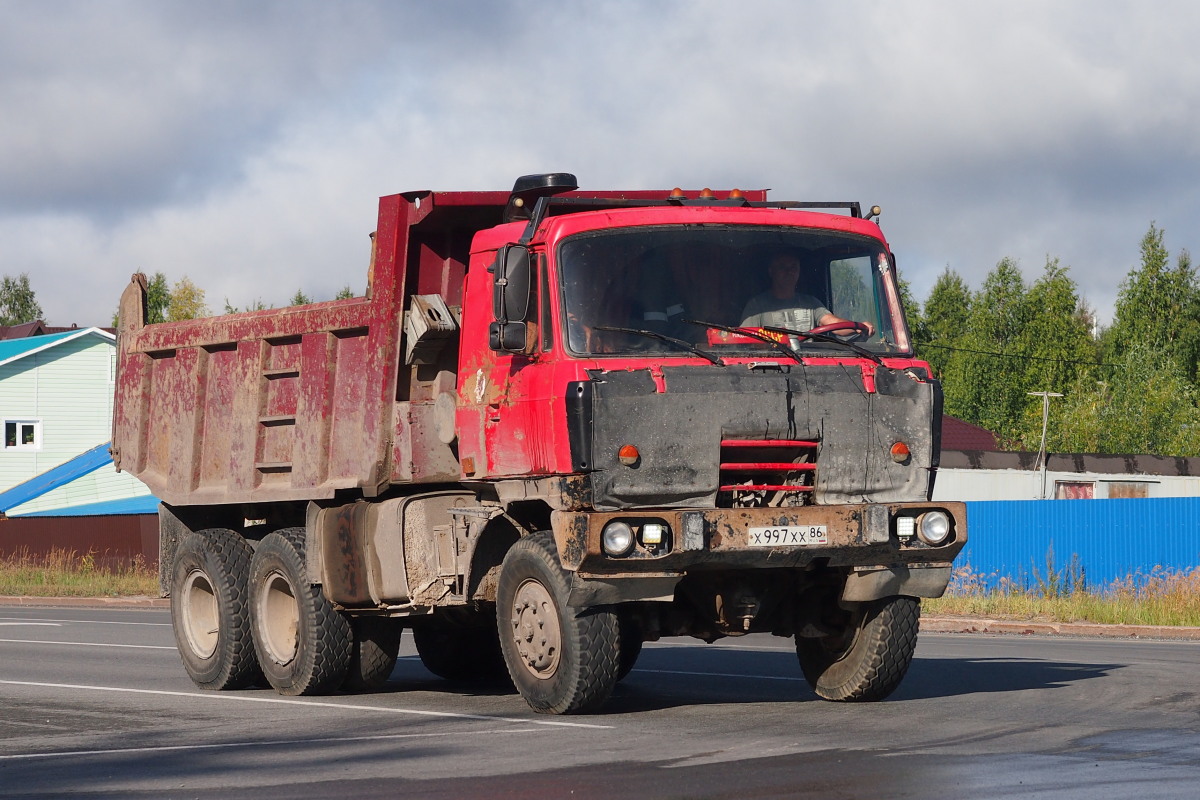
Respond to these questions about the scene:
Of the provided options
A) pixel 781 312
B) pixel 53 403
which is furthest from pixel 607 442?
pixel 53 403

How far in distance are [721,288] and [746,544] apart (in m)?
1.55

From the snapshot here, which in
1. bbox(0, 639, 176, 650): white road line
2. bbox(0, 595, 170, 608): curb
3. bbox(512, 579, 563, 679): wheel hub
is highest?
bbox(512, 579, 563, 679): wheel hub

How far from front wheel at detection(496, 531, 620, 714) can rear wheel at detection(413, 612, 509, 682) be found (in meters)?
3.35

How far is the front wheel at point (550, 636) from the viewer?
952 centimetres

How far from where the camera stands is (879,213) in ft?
35.5

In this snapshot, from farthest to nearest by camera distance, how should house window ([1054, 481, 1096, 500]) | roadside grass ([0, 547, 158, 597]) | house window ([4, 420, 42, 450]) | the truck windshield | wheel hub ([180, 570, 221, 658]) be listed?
house window ([4, 420, 42, 450]) → house window ([1054, 481, 1096, 500]) → roadside grass ([0, 547, 158, 597]) → wheel hub ([180, 570, 221, 658]) → the truck windshield

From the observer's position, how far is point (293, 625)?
12688mm

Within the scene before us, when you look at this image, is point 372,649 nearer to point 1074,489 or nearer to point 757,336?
point 757,336

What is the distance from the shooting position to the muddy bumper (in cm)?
921

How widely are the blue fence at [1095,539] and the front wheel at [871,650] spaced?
19.2 meters

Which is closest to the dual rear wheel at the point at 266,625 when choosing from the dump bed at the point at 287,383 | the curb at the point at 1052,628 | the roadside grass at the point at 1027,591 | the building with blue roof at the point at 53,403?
the dump bed at the point at 287,383

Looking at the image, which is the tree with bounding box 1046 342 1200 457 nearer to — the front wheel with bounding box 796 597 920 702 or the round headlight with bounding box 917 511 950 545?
the front wheel with bounding box 796 597 920 702

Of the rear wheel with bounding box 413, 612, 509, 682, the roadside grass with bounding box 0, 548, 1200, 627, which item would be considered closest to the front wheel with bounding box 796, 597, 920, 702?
the rear wheel with bounding box 413, 612, 509, 682

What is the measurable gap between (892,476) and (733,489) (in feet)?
3.24
